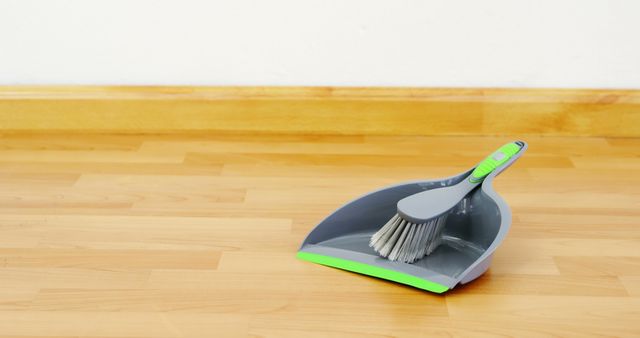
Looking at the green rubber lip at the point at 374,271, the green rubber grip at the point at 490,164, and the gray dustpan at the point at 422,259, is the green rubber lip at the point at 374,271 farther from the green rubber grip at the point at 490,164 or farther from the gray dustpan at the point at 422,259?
the green rubber grip at the point at 490,164

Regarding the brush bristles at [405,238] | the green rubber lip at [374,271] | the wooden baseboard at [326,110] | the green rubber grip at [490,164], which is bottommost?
the wooden baseboard at [326,110]

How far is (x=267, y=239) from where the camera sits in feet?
2.56

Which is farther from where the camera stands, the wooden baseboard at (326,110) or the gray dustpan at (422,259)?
the wooden baseboard at (326,110)

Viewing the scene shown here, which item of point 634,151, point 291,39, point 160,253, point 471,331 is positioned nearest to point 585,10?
point 634,151

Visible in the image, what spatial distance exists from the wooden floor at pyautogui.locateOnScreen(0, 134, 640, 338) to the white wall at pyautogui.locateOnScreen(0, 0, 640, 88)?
10 centimetres

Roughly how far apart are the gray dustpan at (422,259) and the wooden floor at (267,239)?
0.7 inches

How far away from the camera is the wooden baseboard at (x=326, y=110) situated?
3.40ft

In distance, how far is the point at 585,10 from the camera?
0.98 m

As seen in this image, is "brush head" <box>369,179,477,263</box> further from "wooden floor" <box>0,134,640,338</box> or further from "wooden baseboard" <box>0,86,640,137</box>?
"wooden baseboard" <box>0,86,640,137</box>

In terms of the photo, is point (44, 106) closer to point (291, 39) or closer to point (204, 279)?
point (291, 39)

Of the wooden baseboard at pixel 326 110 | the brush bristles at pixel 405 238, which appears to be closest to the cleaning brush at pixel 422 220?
the brush bristles at pixel 405 238

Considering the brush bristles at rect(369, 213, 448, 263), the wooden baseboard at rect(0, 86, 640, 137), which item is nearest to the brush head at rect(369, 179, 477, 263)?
the brush bristles at rect(369, 213, 448, 263)

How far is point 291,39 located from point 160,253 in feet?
1.35

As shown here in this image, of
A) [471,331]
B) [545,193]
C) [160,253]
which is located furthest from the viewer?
[545,193]
